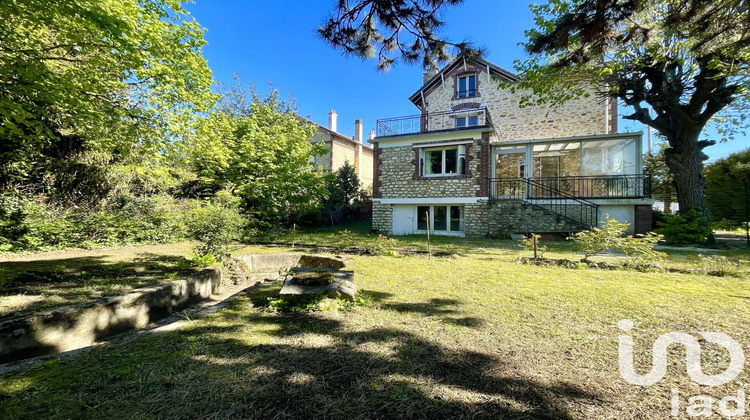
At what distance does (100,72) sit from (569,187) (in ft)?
54.6

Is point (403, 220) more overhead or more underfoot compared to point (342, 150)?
more underfoot

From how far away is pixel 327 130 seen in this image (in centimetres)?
2106

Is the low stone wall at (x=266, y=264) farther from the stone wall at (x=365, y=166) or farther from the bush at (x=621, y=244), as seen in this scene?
the stone wall at (x=365, y=166)

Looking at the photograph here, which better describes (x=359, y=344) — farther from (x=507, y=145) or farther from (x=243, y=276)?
(x=507, y=145)

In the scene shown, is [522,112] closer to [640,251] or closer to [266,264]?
[640,251]

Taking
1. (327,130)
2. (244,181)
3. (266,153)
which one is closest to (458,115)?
(327,130)

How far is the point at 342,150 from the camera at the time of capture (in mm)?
22234

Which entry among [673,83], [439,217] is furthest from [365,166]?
[673,83]

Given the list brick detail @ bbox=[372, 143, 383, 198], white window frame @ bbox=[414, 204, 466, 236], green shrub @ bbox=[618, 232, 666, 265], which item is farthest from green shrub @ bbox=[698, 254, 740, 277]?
brick detail @ bbox=[372, 143, 383, 198]

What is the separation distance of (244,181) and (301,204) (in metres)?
2.45

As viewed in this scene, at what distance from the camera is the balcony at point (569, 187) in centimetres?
1193

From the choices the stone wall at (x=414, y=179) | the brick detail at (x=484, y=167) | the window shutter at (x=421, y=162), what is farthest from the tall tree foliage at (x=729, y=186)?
the window shutter at (x=421, y=162)

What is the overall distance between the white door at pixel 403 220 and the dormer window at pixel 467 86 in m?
8.47

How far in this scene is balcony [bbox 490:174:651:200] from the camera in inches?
470
